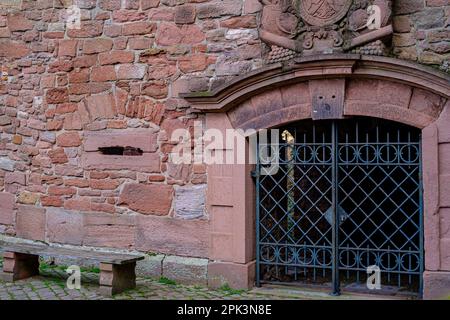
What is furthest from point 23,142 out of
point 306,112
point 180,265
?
point 306,112

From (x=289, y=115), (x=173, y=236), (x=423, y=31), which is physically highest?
(x=423, y=31)

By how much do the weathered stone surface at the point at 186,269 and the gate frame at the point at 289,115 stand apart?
99 millimetres

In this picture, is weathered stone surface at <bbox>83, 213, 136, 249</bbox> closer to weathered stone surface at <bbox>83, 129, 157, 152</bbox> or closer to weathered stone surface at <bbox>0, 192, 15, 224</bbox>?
weathered stone surface at <bbox>83, 129, 157, 152</bbox>

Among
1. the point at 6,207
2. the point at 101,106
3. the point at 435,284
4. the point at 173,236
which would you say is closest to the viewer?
the point at 435,284

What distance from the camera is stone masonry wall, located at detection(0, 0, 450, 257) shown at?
249 inches

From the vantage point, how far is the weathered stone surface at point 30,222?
7.24 metres

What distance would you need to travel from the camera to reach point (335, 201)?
5.86 m

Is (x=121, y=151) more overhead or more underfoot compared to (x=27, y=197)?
more overhead

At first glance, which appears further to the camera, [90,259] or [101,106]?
[101,106]

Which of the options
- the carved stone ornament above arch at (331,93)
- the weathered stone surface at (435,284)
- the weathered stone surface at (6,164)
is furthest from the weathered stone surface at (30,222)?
the weathered stone surface at (435,284)

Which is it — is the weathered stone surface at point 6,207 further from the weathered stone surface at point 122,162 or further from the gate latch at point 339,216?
the gate latch at point 339,216

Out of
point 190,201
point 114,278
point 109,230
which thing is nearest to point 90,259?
point 114,278

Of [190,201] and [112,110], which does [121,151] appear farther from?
[190,201]

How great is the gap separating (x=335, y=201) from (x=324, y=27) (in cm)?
169
